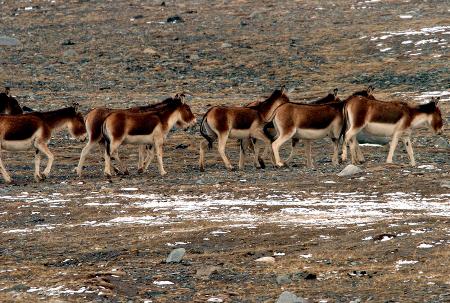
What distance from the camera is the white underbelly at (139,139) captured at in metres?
21.4

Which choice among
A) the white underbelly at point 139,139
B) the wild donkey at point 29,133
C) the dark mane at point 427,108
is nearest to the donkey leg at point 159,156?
the white underbelly at point 139,139

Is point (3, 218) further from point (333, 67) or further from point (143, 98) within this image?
point (333, 67)

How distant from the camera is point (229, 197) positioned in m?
17.4

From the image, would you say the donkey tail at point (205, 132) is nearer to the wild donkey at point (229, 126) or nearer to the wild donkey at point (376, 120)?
the wild donkey at point (229, 126)

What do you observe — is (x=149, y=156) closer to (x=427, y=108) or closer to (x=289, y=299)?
(x=427, y=108)

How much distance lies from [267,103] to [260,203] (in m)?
6.62

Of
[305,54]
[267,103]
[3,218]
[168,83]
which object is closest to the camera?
[3,218]

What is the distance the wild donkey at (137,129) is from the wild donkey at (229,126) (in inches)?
28.4

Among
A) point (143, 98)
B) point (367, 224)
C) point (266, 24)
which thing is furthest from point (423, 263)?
point (266, 24)

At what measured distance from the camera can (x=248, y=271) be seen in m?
12.4

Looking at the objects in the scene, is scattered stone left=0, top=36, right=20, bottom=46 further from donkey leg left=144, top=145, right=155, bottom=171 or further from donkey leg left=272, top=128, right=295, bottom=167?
donkey leg left=272, top=128, right=295, bottom=167

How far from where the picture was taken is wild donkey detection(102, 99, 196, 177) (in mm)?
21156

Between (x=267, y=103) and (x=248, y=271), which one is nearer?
(x=248, y=271)

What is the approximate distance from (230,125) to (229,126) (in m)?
0.03
